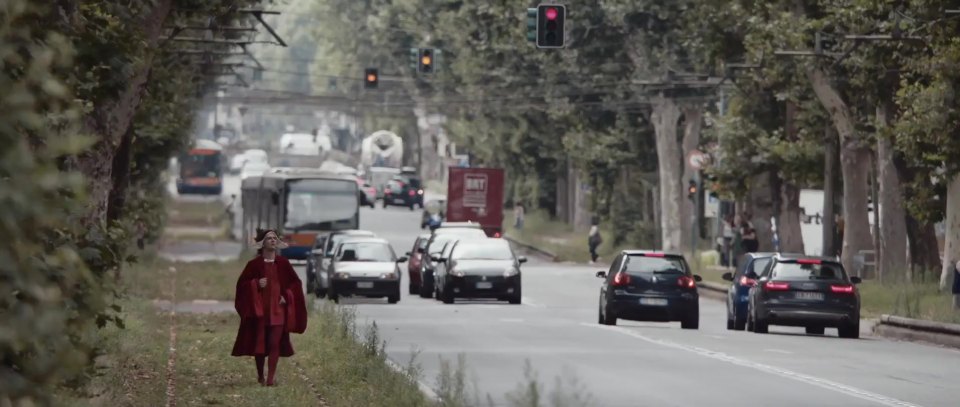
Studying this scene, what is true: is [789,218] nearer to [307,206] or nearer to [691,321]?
[307,206]

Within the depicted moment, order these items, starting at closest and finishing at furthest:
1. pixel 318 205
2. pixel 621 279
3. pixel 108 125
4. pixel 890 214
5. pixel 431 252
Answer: pixel 108 125 → pixel 621 279 → pixel 890 214 → pixel 431 252 → pixel 318 205

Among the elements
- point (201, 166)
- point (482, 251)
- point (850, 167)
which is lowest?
point (482, 251)

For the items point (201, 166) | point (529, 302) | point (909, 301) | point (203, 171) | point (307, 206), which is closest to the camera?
point (909, 301)

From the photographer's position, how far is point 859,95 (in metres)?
47.6

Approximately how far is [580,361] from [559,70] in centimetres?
4588

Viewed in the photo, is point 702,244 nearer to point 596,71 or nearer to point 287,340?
point 596,71

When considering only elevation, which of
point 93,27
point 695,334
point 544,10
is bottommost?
point 695,334

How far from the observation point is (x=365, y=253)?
46.5m

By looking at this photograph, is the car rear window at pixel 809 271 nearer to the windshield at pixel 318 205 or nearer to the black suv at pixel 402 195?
the windshield at pixel 318 205

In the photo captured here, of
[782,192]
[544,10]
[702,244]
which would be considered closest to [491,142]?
[702,244]

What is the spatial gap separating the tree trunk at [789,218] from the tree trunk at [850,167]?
5014 mm

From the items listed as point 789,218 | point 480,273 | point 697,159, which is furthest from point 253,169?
point 480,273

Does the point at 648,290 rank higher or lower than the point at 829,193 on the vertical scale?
lower

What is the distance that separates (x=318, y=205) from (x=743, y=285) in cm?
3182
